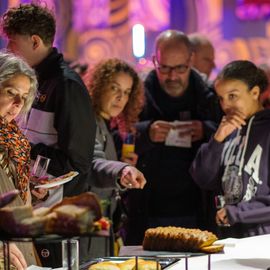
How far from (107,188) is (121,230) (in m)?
0.91

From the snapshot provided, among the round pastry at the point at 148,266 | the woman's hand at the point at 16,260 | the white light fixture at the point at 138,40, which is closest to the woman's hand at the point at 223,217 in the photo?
the round pastry at the point at 148,266

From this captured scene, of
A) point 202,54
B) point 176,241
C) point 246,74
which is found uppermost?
point 202,54

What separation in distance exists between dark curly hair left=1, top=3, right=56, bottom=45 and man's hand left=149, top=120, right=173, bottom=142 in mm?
1095

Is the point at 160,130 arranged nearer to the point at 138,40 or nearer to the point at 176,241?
the point at 176,241

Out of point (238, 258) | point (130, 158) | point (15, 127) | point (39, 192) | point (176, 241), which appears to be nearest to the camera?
point (176, 241)

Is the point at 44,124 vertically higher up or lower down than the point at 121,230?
higher up

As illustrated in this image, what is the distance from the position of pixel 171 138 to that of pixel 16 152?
1852mm

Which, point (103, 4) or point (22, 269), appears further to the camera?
point (103, 4)

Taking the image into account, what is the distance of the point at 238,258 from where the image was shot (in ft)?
9.32

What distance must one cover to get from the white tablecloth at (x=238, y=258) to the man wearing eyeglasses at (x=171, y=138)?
1.48 m

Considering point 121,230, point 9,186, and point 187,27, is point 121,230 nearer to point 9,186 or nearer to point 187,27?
point 9,186

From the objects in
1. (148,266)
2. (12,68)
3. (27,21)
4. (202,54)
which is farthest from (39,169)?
(202,54)

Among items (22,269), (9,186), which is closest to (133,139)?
(9,186)

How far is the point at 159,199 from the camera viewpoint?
474cm
